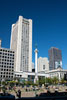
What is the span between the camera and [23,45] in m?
159

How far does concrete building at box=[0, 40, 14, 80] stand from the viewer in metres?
122

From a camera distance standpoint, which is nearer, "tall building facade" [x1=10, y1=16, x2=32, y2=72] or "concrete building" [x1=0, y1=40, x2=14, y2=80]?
"concrete building" [x1=0, y1=40, x2=14, y2=80]

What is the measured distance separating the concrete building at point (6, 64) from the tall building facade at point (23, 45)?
20.7 metres

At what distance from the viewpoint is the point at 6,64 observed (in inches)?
4983

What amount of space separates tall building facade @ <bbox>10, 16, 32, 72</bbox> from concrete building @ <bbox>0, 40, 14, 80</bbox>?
20.7 m

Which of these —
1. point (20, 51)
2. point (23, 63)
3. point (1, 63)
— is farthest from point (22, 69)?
point (1, 63)

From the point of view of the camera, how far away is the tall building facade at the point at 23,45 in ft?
496

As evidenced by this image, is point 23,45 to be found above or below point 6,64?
above

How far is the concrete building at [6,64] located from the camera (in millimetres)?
122188

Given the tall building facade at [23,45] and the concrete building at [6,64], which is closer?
the concrete building at [6,64]

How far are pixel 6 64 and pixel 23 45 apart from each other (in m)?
39.8

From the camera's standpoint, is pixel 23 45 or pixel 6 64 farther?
pixel 23 45

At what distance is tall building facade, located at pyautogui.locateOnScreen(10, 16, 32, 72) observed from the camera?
15121cm

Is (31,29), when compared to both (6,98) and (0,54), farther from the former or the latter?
(6,98)
